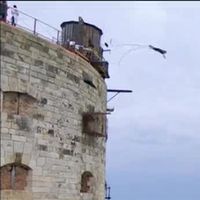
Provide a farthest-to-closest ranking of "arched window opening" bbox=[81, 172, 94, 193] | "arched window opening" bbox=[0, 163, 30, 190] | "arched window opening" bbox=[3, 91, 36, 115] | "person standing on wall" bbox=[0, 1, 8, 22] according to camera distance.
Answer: "arched window opening" bbox=[81, 172, 94, 193], "person standing on wall" bbox=[0, 1, 8, 22], "arched window opening" bbox=[3, 91, 36, 115], "arched window opening" bbox=[0, 163, 30, 190]

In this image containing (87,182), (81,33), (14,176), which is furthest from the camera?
(81,33)

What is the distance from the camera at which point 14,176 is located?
12.0 meters

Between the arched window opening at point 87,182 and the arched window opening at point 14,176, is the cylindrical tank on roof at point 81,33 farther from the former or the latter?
the arched window opening at point 14,176

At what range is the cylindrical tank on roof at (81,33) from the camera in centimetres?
1761

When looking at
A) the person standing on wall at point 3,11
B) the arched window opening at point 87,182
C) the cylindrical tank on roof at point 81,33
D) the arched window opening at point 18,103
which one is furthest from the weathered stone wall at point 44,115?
the cylindrical tank on roof at point 81,33

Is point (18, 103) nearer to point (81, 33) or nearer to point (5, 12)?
point (5, 12)

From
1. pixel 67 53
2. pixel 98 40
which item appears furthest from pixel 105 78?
pixel 67 53

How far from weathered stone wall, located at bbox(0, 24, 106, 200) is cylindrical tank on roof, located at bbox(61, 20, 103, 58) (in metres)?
2.67

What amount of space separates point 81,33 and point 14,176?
24.0 feet

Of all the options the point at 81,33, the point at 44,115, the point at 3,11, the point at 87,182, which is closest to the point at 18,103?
the point at 44,115

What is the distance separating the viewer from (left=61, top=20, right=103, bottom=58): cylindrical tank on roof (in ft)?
57.8

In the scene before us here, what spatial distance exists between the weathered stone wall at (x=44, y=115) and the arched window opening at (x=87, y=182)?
0.38 feet

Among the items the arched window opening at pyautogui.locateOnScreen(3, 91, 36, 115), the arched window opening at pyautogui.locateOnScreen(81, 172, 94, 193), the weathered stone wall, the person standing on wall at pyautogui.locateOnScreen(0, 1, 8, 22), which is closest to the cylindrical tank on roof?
the weathered stone wall

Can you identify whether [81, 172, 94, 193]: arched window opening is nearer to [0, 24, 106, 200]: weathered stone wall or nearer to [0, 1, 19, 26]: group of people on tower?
[0, 24, 106, 200]: weathered stone wall
